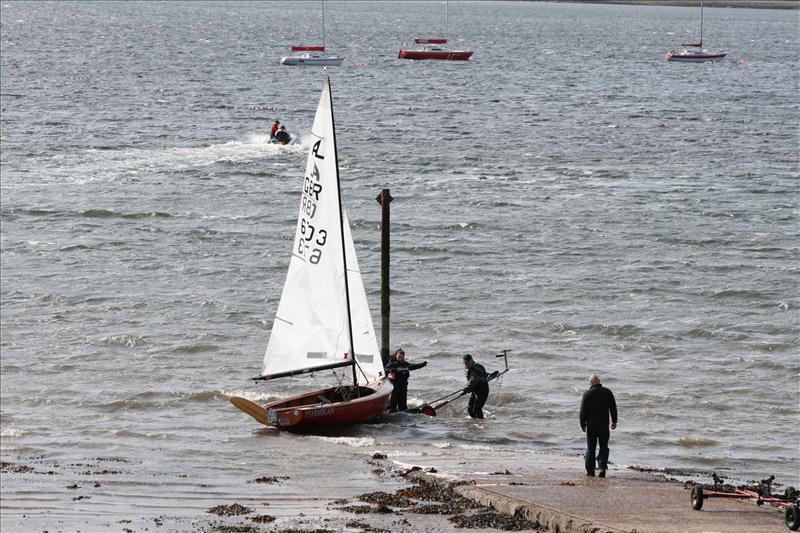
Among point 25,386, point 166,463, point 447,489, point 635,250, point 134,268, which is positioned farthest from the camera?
point 635,250

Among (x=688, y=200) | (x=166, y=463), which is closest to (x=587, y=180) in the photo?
(x=688, y=200)

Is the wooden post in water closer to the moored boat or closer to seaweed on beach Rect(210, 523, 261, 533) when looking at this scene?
seaweed on beach Rect(210, 523, 261, 533)

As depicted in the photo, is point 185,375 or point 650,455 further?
point 185,375

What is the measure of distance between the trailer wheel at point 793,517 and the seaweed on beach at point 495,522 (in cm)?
279

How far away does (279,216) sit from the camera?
44250mm

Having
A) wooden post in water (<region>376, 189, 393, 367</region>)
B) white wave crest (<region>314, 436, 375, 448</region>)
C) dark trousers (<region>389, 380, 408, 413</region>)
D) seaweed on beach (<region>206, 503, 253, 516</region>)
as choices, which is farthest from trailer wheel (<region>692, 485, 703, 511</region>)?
wooden post in water (<region>376, 189, 393, 367</region>)

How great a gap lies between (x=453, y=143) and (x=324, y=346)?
39042 mm

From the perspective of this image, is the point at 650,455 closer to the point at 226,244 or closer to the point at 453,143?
the point at 226,244

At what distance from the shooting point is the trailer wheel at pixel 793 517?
13555 mm

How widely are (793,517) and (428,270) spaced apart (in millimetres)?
23546

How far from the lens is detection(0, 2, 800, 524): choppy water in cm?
2248

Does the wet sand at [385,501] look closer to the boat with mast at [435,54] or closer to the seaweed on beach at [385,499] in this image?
the seaweed on beach at [385,499]

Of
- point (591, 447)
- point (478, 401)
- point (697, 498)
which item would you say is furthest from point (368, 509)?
point (478, 401)

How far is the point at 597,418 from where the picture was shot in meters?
17.8
